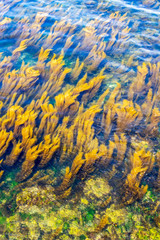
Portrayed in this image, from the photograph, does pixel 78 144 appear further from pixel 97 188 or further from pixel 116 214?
pixel 116 214

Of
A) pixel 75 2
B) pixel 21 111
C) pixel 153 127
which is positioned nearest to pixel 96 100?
pixel 153 127

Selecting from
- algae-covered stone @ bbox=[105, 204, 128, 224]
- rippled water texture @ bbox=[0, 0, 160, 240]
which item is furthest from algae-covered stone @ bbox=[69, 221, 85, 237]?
algae-covered stone @ bbox=[105, 204, 128, 224]

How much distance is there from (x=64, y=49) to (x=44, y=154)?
3504 millimetres

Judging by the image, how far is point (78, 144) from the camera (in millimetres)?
2736

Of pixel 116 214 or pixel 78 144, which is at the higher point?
pixel 78 144

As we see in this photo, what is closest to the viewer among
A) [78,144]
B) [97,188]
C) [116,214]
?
[116,214]

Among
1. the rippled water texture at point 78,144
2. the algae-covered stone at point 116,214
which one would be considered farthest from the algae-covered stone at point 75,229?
the algae-covered stone at point 116,214

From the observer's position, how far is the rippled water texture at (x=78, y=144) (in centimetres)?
212

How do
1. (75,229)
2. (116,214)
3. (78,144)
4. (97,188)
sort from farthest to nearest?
(78,144)
(97,188)
(116,214)
(75,229)

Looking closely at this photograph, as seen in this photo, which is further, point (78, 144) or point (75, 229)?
point (78, 144)

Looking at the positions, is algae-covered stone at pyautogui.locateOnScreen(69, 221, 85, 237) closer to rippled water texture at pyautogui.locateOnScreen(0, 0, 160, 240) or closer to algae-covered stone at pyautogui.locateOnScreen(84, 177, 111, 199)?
rippled water texture at pyautogui.locateOnScreen(0, 0, 160, 240)

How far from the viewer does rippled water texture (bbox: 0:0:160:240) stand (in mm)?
2115

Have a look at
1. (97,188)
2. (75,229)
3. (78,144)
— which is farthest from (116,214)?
(78,144)

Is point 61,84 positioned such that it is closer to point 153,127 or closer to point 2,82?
point 2,82
